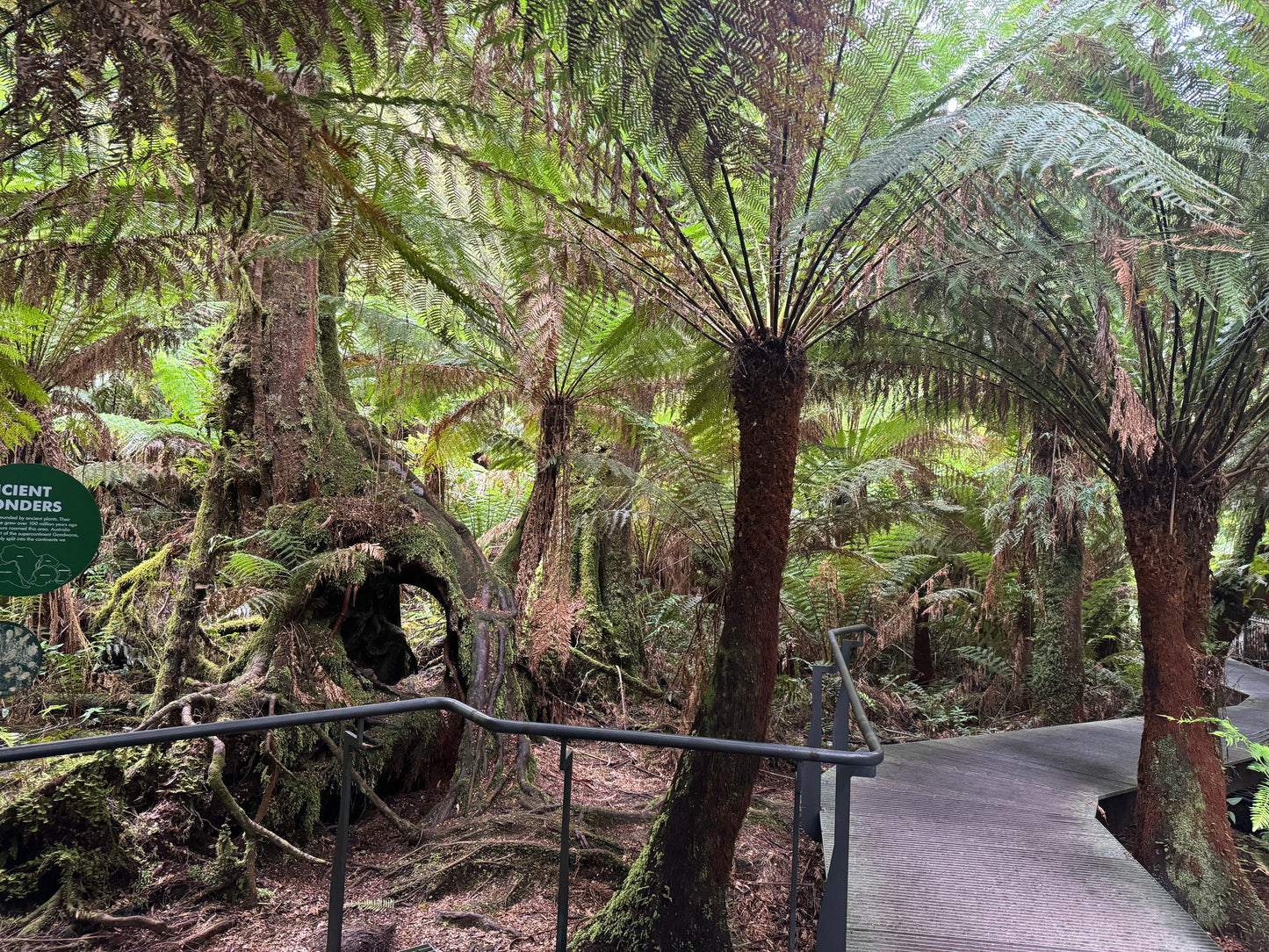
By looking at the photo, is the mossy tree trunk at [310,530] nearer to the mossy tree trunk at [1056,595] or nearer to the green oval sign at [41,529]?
the green oval sign at [41,529]

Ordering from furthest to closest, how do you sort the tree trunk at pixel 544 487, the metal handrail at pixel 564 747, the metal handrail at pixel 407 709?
the tree trunk at pixel 544 487 < the metal handrail at pixel 564 747 < the metal handrail at pixel 407 709

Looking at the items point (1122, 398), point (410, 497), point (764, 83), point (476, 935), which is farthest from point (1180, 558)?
point (410, 497)

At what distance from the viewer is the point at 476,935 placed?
98.7 inches

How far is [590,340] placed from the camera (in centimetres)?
415

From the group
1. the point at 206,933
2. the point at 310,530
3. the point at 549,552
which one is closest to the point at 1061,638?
the point at 549,552

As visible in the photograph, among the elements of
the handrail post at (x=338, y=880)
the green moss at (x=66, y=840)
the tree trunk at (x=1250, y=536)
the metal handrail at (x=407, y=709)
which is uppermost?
the tree trunk at (x=1250, y=536)

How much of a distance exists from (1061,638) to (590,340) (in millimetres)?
3875

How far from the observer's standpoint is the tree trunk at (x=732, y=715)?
2344mm

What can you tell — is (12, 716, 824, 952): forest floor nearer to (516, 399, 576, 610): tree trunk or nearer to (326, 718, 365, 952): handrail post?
(326, 718, 365, 952): handrail post

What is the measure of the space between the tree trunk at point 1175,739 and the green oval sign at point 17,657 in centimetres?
398

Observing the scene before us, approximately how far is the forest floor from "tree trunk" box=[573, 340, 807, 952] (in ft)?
1.34

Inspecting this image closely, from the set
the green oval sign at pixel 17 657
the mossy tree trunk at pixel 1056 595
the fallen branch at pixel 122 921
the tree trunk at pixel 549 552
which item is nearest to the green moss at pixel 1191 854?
the mossy tree trunk at pixel 1056 595

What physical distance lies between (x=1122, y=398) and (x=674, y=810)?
219 cm

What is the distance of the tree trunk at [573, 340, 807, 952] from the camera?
2.34m
